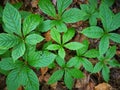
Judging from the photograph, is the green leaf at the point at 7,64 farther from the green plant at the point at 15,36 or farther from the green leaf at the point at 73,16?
the green leaf at the point at 73,16

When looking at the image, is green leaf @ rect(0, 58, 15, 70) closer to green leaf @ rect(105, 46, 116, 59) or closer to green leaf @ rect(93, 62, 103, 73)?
green leaf @ rect(93, 62, 103, 73)

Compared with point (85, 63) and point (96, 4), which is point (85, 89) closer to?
point (85, 63)

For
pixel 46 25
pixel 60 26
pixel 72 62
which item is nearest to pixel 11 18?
pixel 46 25

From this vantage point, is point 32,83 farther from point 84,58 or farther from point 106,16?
point 106,16

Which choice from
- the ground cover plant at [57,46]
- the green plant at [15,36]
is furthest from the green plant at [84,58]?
the green plant at [15,36]

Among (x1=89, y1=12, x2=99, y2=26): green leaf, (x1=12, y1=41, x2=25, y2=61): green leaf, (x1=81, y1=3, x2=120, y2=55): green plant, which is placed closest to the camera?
(x1=12, y1=41, x2=25, y2=61): green leaf

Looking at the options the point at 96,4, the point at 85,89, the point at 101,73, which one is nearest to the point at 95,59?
the point at 101,73

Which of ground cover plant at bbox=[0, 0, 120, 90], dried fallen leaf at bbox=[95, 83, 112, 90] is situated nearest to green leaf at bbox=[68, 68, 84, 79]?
ground cover plant at bbox=[0, 0, 120, 90]
